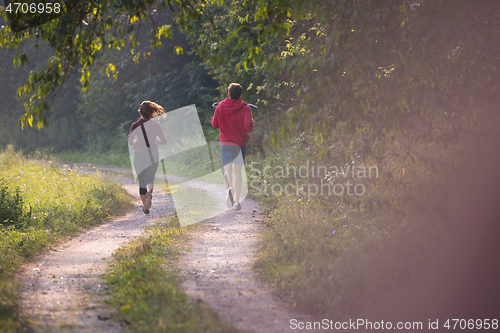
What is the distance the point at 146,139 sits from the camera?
315 inches

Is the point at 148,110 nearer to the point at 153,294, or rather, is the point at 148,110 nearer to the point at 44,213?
the point at 44,213

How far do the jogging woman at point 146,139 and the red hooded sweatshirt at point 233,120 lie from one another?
1194mm

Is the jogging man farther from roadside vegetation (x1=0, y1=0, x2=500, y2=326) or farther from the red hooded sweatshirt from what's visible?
roadside vegetation (x1=0, y1=0, x2=500, y2=326)

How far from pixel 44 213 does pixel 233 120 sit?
3.85 m

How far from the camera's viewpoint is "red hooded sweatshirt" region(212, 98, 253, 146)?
24.6 feet

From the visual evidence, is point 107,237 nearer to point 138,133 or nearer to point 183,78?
point 138,133

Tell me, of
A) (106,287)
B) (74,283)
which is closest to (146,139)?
(74,283)

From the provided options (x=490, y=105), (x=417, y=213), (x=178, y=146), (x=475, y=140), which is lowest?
(x=178, y=146)

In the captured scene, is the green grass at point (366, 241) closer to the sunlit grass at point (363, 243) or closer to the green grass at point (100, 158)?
the sunlit grass at point (363, 243)

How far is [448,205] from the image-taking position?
198 inches

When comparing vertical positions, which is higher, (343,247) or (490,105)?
(490,105)

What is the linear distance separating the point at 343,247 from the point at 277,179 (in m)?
5.25

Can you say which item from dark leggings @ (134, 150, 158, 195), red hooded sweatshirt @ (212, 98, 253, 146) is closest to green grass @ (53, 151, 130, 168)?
dark leggings @ (134, 150, 158, 195)

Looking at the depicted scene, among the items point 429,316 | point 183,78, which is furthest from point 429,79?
point 183,78
